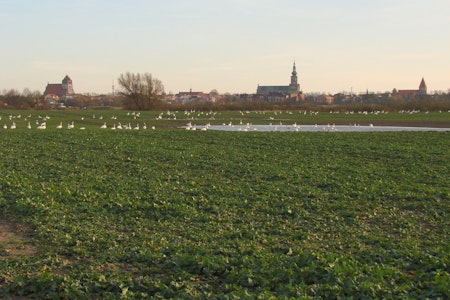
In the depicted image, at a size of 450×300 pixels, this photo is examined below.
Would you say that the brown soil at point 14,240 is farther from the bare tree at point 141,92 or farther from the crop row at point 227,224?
the bare tree at point 141,92

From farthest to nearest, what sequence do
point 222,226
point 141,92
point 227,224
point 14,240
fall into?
point 141,92, point 227,224, point 222,226, point 14,240

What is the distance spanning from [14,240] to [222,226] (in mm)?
4060

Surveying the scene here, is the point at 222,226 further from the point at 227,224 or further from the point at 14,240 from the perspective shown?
the point at 14,240

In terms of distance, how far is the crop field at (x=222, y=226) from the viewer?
7285 mm

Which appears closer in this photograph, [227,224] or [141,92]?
[227,224]

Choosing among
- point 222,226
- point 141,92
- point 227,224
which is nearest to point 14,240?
A: point 222,226

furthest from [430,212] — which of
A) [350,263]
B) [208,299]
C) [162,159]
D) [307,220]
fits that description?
[162,159]

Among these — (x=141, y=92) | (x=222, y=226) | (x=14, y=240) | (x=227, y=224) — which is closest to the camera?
(x=14, y=240)

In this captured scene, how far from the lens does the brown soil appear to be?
900cm

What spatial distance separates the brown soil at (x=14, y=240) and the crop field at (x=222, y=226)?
0.03 m

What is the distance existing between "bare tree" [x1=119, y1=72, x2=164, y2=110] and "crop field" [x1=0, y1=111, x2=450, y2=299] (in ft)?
261

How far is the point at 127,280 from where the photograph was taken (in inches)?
293

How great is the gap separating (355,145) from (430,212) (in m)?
13.3

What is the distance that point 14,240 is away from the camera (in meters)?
9.76
